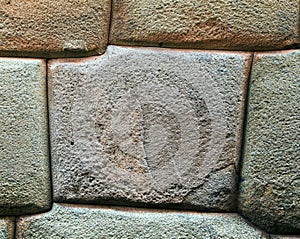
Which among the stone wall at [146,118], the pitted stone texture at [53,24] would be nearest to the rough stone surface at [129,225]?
the stone wall at [146,118]

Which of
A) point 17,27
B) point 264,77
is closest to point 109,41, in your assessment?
point 17,27

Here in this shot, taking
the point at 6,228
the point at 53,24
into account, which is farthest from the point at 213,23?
the point at 6,228

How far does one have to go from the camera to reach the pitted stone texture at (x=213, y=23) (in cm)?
91

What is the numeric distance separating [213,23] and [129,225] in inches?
16.1

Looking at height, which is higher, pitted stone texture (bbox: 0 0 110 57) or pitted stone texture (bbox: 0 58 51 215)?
pitted stone texture (bbox: 0 0 110 57)

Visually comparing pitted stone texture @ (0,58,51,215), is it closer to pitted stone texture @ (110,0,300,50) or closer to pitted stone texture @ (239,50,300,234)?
pitted stone texture @ (110,0,300,50)

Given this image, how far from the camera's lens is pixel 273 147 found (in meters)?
0.90

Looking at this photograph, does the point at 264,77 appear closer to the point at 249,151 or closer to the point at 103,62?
the point at 249,151

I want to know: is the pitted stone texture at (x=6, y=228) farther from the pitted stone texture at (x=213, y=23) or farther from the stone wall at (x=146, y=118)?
the pitted stone texture at (x=213, y=23)

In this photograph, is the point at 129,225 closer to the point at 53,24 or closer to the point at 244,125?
the point at 244,125

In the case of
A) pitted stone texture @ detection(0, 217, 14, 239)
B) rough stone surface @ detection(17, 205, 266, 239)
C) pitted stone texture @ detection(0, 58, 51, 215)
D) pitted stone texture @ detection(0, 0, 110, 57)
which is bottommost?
pitted stone texture @ detection(0, 217, 14, 239)

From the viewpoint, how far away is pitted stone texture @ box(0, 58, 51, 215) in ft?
3.04

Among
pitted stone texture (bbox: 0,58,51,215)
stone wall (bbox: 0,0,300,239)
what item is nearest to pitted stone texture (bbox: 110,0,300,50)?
stone wall (bbox: 0,0,300,239)

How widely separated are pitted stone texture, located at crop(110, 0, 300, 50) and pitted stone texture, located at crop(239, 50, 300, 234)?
43mm
